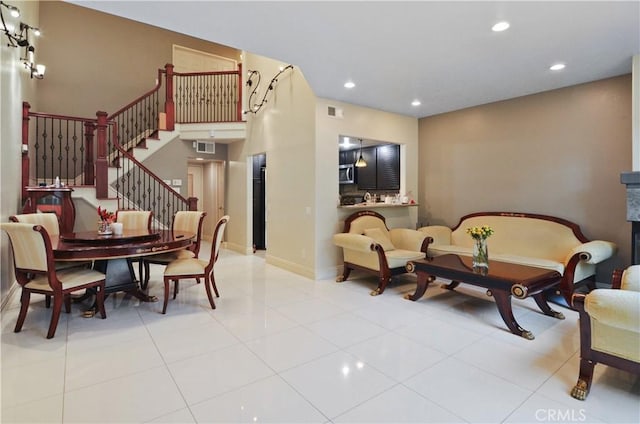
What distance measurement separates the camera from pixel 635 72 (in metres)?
3.41

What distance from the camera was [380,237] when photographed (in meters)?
4.87

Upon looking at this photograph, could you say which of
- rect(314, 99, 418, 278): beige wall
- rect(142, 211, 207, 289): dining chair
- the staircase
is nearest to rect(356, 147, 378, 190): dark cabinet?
rect(314, 99, 418, 278): beige wall

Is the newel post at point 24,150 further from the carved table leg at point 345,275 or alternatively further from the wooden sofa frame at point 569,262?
the wooden sofa frame at point 569,262

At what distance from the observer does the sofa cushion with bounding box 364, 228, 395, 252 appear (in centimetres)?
480

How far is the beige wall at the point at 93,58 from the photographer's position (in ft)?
22.1

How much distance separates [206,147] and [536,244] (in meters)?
6.58

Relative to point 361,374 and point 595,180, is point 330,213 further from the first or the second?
point 595,180

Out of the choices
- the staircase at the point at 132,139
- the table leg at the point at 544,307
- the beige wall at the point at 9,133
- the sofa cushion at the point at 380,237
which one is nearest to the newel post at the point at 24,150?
the staircase at the point at 132,139

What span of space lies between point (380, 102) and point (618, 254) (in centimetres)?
377

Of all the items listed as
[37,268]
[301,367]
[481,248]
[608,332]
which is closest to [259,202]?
[37,268]

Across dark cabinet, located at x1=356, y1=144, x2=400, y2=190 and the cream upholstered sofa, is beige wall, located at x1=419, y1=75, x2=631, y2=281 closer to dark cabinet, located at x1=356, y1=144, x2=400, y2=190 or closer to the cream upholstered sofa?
the cream upholstered sofa

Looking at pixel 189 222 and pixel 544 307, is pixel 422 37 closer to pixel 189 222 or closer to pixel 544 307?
pixel 544 307

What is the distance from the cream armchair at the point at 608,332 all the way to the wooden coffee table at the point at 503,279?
830mm

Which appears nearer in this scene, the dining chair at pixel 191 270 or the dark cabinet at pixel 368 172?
the dining chair at pixel 191 270
